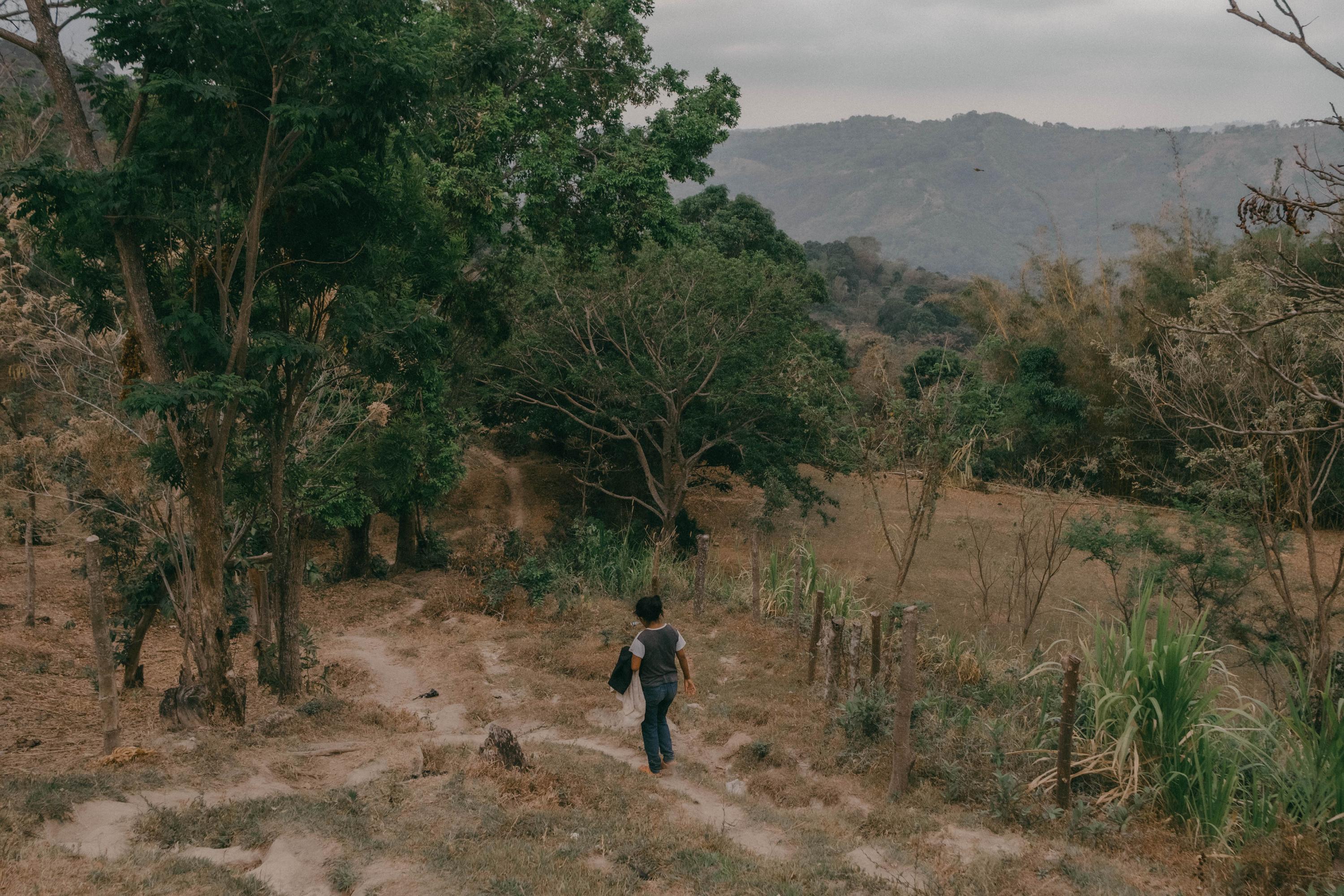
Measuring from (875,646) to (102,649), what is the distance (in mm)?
6215

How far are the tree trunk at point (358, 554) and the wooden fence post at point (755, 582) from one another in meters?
8.25

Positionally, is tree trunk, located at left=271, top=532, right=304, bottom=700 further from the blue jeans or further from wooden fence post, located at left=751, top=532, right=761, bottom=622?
wooden fence post, located at left=751, top=532, right=761, bottom=622

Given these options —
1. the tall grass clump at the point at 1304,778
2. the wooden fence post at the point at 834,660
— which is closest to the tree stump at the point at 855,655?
the wooden fence post at the point at 834,660

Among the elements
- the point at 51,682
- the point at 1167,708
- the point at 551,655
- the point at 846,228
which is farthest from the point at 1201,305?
the point at 846,228

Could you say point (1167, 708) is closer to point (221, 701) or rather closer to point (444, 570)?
point (221, 701)

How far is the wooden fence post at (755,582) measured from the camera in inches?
456

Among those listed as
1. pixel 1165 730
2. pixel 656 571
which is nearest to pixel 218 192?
pixel 656 571

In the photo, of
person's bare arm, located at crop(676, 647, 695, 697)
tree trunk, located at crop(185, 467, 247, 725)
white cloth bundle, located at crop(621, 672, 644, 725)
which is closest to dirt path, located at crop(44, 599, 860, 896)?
white cloth bundle, located at crop(621, 672, 644, 725)

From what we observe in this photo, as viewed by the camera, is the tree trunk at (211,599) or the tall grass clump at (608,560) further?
the tall grass clump at (608,560)

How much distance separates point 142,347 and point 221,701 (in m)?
3.06

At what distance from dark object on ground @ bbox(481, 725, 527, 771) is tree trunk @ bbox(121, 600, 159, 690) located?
15.3 ft

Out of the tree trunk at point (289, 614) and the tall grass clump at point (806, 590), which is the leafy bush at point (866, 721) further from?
the tree trunk at point (289, 614)

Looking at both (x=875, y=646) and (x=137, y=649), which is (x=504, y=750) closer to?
(x=875, y=646)

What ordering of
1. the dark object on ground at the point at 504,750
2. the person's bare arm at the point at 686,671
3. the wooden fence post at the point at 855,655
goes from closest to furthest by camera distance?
the dark object on ground at the point at 504,750
the person's bare arm at the point at 686,671
the wooden fence post at the point at 855,655
